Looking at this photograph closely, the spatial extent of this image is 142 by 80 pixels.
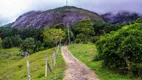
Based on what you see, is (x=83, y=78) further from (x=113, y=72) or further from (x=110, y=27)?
(x=110, y=27)

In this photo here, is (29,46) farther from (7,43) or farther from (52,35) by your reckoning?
(7,43)

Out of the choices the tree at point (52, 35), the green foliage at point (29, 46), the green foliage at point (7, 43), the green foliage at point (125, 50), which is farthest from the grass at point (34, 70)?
the green foliage at point (7, 43)

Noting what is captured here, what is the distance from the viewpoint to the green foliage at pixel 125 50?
29.2m

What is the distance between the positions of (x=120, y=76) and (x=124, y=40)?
393 cm

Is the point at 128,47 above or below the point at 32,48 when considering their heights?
above

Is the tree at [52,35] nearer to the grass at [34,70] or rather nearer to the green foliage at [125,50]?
the grass at [34,70]

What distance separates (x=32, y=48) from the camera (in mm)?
122750

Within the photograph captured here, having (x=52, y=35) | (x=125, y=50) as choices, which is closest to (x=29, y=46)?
(x=52, y=35)

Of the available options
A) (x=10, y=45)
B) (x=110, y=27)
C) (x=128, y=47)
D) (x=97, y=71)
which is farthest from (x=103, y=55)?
(x=10, y=45)

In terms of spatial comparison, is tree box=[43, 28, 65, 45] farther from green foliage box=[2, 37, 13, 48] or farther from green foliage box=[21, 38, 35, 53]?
green foliage box=[2, 37, 13, 48]

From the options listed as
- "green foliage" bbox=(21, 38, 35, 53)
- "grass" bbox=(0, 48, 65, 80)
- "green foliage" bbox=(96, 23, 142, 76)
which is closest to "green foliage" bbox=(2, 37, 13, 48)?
"green foliage" bbox=(21, 38, 35, 53)

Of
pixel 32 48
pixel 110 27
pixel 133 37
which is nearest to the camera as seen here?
pixel 133 37

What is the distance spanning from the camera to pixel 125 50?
29484 millimetres

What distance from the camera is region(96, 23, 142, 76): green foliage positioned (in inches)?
1151
